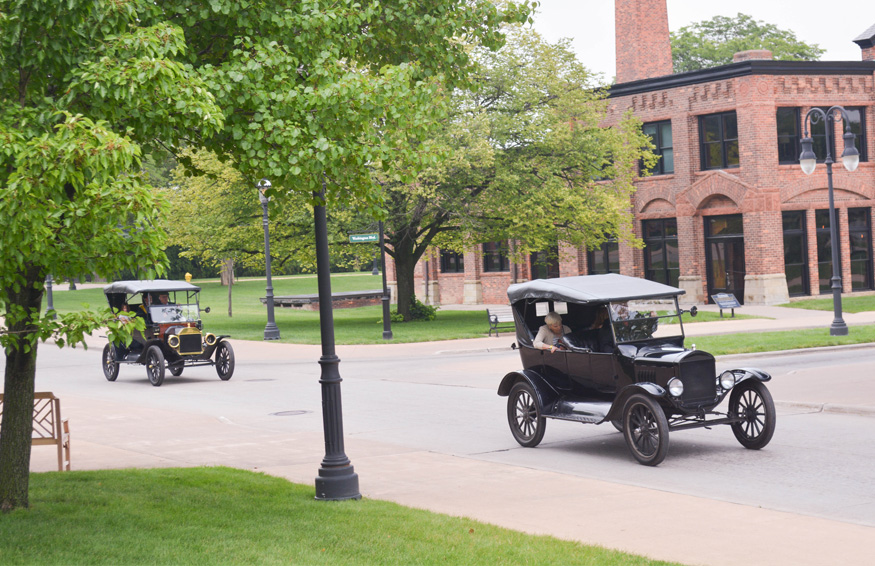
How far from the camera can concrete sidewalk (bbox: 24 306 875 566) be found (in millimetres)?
7020

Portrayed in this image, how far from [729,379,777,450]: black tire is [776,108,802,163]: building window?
1093 inches

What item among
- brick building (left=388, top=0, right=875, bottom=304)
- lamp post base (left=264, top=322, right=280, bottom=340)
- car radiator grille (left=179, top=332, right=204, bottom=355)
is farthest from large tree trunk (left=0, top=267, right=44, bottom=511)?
brick building (left=388, top=0, right=875, bottom=304)

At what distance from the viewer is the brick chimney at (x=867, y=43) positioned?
125 ft

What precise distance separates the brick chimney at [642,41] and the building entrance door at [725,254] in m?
9.06

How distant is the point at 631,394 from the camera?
35.1ft

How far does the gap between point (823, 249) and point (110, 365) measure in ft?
89.1

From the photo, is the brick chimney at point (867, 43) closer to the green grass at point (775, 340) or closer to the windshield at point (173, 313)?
the green grass at point (775, 340)

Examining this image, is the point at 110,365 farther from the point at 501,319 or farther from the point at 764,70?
the point at 764,70

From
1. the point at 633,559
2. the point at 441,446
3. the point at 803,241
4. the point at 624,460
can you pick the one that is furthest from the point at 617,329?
the point at 803,241

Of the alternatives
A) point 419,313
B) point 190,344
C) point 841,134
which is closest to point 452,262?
point 419,313

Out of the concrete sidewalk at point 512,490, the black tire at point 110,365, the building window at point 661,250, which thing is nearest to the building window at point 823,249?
the building window at point 661,250

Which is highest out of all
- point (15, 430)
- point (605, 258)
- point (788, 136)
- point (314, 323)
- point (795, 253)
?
point (788, 136)

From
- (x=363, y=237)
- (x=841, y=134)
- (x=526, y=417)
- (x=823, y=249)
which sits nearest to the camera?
(x=526, y=417)

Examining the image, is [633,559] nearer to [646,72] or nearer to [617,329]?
[617,329]
